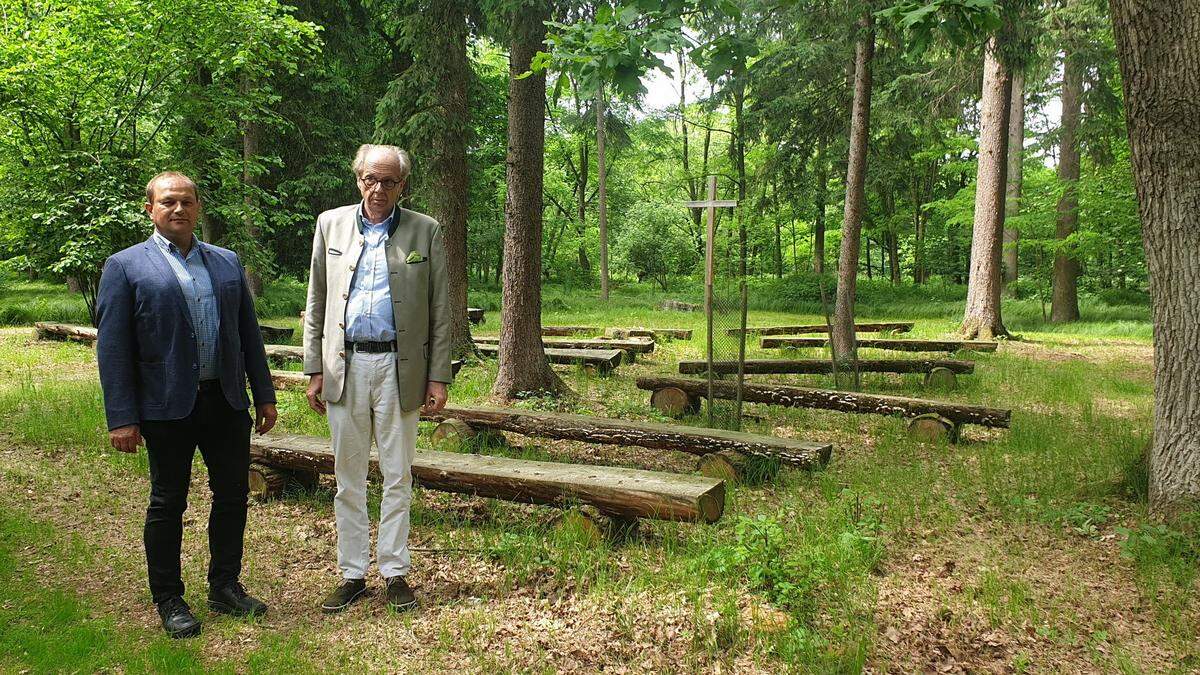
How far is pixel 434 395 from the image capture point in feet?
12.0

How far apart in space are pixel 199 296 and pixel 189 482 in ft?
2.90

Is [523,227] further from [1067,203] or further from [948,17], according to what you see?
[1067,203]

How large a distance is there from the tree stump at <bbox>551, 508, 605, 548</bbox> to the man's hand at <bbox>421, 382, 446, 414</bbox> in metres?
1.13

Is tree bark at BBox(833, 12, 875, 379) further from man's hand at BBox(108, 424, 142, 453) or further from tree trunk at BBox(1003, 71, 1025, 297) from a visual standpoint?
tree trunk at BBox(1003, 71, 1025, 297)

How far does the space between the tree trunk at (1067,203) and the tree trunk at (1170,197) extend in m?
12.1

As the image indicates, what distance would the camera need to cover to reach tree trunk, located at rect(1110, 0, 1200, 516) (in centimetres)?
407

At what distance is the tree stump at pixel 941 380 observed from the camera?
359 inches

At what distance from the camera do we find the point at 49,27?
10.1 m

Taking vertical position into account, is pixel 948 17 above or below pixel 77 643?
above

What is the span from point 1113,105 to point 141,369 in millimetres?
16802

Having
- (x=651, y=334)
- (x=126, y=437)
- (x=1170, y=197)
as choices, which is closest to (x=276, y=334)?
(x=651, y=334)

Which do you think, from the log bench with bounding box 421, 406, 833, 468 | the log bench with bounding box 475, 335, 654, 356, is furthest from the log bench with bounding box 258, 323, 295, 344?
the log bench with bounding box 421, 406, 833, 468

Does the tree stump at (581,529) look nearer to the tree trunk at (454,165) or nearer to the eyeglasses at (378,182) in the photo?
the eyeglasses at (378,182)

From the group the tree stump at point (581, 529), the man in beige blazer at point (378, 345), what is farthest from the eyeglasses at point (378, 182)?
the tree stump at point (581, 529)
